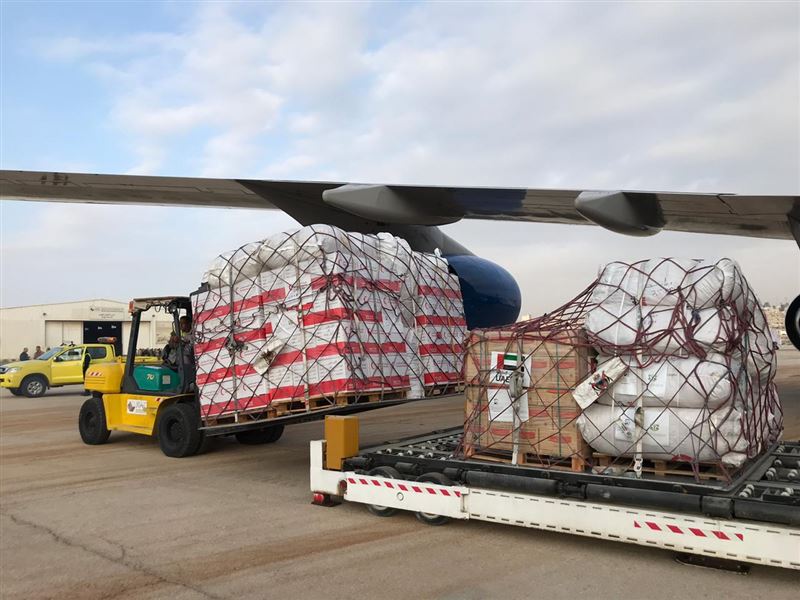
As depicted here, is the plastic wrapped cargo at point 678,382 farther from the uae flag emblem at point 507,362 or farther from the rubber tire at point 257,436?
the rubber tire at point 257,436

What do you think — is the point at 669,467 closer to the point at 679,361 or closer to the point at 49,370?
the point at 679,361

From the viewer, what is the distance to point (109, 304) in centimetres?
5081

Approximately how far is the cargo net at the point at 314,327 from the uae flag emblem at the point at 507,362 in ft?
5.83

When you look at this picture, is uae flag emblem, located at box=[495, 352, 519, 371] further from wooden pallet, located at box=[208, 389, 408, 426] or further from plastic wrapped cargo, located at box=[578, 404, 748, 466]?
wooden pallet, located at box=[208, 389, 408, 426]

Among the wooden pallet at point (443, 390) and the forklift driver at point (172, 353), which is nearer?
the wooden pallet at point (443, 390)

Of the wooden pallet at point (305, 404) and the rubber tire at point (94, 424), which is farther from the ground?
the wooden pallet at point (305, 404)

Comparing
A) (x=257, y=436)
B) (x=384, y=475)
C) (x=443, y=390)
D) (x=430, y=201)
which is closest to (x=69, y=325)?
(x=257, y=436)

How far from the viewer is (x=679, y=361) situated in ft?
18.3

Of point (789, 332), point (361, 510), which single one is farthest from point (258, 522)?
point (789, 332)

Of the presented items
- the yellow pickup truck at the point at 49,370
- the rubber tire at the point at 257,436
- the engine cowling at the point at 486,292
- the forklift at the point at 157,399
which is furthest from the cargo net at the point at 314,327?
the yellow pickup truck at the point at 49,370

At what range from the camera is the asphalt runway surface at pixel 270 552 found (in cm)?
485

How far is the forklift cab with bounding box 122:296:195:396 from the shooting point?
424 inches

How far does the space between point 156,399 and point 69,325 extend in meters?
42.7

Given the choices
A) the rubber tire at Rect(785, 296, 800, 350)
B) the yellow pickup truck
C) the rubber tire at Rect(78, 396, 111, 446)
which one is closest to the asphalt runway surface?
the rubber tire at Rect(78, 396, 111, 446)
